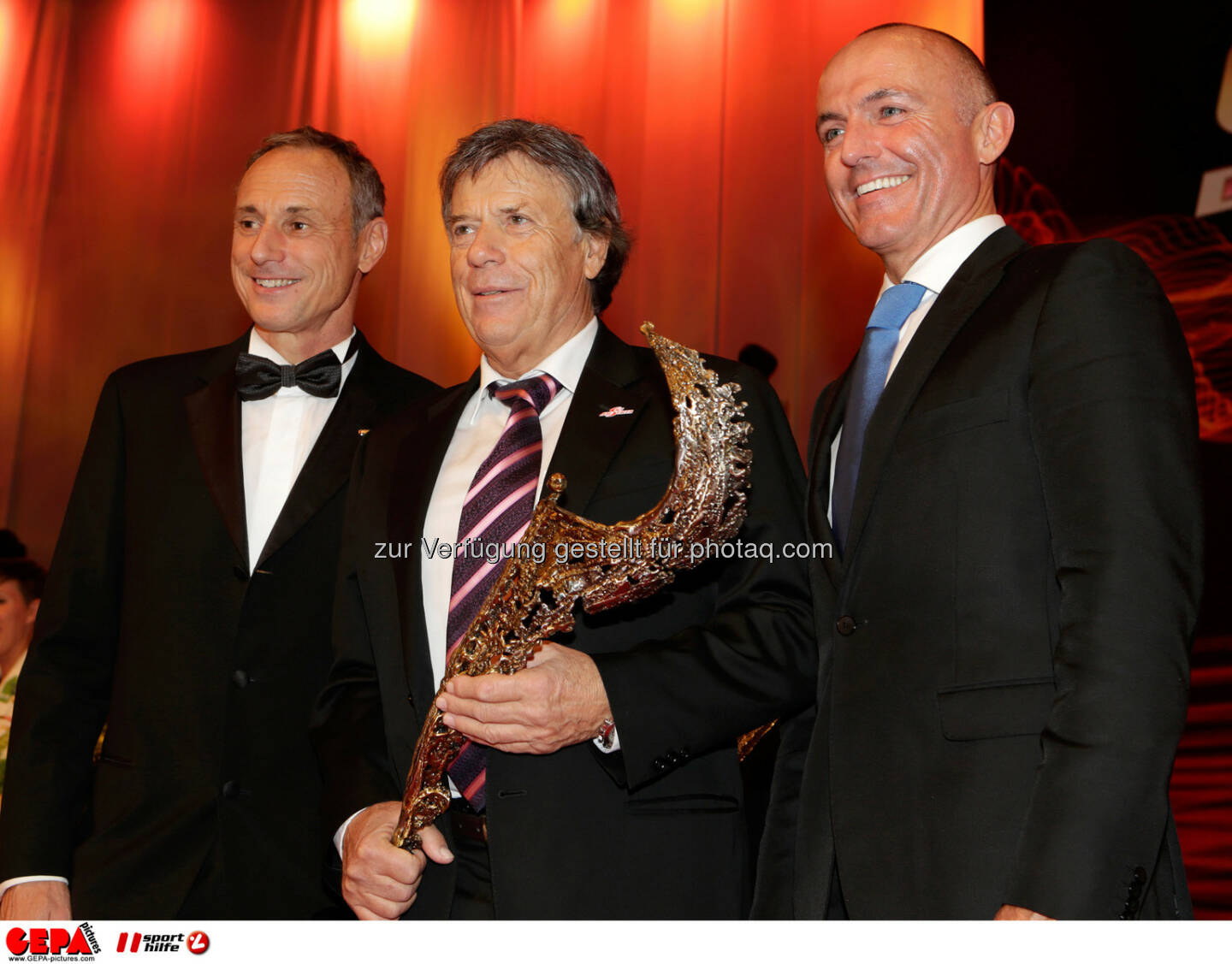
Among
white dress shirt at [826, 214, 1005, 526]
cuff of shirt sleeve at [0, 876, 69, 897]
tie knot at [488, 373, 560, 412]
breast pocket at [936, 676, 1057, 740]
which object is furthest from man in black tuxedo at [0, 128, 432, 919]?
breast pocket at [936, 676, 1057, 740]

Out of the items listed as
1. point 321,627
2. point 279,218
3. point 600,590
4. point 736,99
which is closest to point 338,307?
point 279,218

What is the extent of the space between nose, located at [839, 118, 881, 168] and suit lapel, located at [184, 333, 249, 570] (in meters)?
1.34

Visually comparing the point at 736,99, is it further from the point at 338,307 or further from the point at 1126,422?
the point at 1126,422

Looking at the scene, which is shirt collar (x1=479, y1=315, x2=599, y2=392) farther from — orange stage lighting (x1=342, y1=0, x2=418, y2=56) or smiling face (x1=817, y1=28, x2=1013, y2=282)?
orange stage lighting (x1=342, y1=0, x2=418, y2=56)

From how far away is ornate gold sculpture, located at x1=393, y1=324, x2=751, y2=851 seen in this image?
1.66 m

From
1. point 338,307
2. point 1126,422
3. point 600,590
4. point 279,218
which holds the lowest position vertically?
point 600,590

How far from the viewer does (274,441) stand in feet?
8.57

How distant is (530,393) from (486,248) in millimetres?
294

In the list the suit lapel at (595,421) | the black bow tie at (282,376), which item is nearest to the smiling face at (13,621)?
the black bow tie at (282,376)

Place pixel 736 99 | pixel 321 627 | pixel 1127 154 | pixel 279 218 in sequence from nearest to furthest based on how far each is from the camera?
pixel 321 627
pixel 279 218
pixel 1127 154
pixel 736 99

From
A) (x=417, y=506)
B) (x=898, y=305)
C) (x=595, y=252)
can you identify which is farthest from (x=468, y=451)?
(x=898, y=305)

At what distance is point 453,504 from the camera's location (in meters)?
2.20

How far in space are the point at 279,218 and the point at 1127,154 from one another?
313 cm
